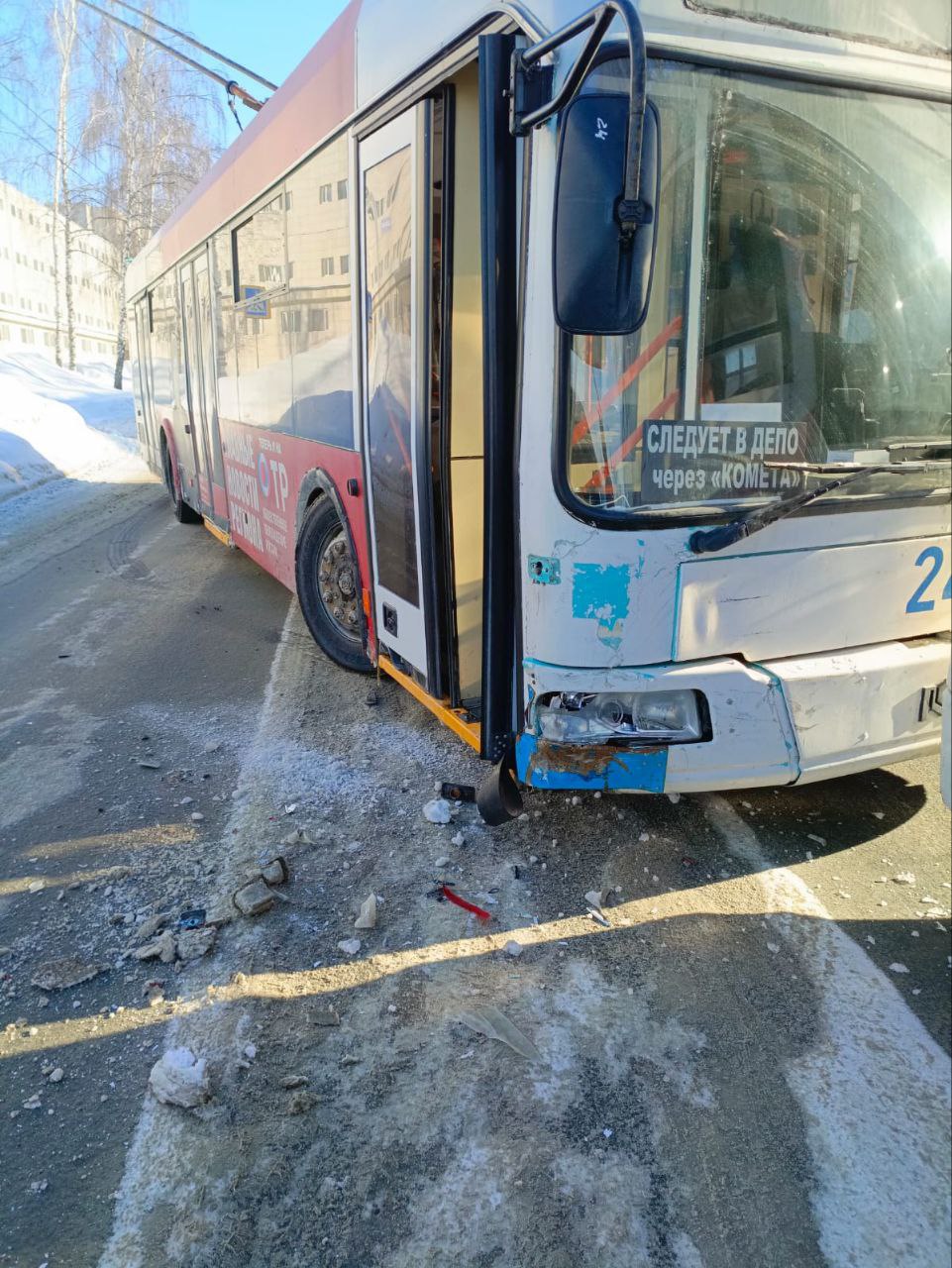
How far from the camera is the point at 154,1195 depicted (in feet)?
6.93

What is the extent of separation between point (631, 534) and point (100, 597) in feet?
19.3

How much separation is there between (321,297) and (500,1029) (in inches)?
150

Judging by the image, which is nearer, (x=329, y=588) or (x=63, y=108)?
(x=329, y=588)

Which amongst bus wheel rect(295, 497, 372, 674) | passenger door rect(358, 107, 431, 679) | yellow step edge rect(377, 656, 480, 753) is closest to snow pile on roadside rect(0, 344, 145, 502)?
bus wheel rect(295, 497, 372, 674)

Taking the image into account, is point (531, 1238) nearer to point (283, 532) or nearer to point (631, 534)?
point (631, 534)

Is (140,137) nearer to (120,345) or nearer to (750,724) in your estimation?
(120,345)

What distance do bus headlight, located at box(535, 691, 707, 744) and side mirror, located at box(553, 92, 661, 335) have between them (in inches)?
48.9

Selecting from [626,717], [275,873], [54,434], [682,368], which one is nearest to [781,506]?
[682,368]

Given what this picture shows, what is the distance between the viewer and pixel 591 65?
99.7 inches

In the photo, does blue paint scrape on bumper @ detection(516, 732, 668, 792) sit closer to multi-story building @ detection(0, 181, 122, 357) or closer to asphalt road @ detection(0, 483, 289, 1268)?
asphalt road @ detection(0, 483, 289, 1268)

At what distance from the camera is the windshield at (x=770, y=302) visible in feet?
9.01

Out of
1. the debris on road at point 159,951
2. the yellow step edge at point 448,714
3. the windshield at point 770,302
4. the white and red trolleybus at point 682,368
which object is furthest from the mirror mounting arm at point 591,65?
the debris on road at point 159,951

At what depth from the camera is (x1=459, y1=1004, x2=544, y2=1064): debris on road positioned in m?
2.55

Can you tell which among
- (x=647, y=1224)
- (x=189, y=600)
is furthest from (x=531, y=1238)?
(x=189, y=600)
